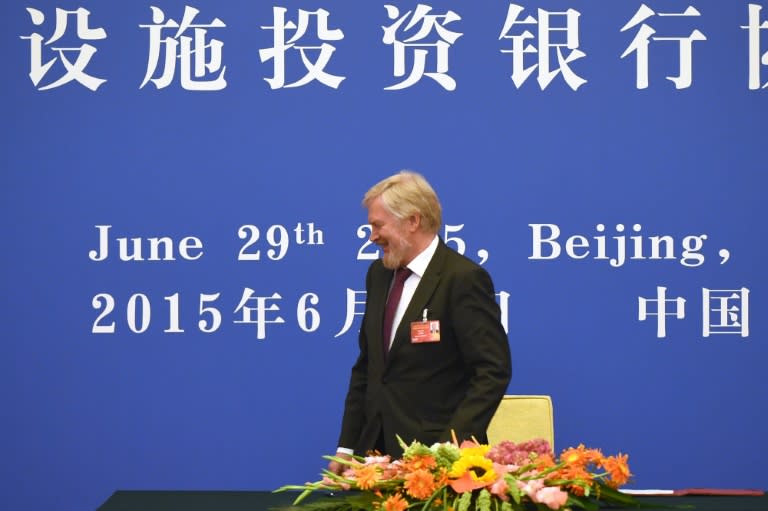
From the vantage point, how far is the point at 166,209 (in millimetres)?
3936

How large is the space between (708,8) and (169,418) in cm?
231

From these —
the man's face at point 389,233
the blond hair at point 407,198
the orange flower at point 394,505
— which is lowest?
the orange flower at point 394,505

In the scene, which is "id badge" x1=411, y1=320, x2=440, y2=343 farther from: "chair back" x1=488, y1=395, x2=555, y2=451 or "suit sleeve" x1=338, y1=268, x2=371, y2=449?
"chair back" x1=488, y1=395, x2=555, y2=451

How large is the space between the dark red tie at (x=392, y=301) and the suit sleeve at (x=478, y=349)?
173 mm

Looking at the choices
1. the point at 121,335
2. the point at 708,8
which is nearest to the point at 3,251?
the point at 121,335

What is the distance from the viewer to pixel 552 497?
1.88 metres

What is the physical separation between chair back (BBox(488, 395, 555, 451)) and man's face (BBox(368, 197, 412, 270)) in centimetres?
79

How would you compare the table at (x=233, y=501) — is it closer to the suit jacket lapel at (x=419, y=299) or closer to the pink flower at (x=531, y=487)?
the pink flower at (x=531, y=487)

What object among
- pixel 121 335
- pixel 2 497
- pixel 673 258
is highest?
pixel 673 258

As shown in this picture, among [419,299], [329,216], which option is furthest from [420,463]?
[329,216]

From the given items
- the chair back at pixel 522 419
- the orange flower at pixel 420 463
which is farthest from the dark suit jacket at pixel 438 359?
the orange flower at pixel 420 463

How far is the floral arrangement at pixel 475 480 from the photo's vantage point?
189 cm

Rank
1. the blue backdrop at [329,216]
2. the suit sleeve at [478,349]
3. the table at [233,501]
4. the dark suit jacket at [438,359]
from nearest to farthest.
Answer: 1. the table at [233,501]
2. the suit sleeve at [478,349]
3. the dark suit jacket at [438,359]
4. the blue backdrop at [329,216]

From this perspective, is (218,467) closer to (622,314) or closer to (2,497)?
(2,497)
